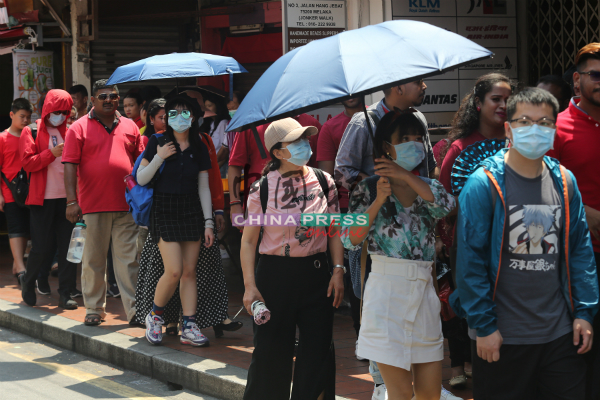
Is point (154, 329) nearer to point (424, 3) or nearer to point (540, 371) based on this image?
point (540, 371)

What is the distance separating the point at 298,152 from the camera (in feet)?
13.5

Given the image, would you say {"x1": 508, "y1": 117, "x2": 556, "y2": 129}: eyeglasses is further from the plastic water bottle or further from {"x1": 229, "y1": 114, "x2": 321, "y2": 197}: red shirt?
the plastic water bottle

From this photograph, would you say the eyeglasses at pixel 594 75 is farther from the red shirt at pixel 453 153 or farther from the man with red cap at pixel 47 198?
the man with red cap at pixel 47 198

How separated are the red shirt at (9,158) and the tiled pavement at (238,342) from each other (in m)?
1.38

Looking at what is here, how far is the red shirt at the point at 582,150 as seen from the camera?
3939 mm

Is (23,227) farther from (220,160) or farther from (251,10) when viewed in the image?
(251,10)

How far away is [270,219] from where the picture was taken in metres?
4.17

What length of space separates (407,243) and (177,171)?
274 centimetres

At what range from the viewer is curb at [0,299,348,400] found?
17.2 ft

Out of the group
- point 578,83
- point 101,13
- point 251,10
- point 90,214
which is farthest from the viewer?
point 101,13

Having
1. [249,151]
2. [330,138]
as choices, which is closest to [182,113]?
[249,151]

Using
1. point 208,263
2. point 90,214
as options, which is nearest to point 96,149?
point 90,214

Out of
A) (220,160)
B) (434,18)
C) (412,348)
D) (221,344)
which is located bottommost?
(221,344)

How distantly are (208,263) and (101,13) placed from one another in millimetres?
7515
